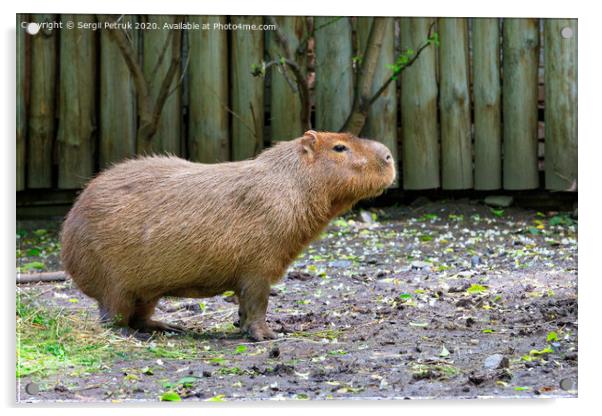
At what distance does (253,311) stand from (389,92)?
5.90ft

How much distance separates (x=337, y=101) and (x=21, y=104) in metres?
2.07

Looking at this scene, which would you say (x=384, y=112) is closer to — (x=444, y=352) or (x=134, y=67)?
(x=134, y=67)

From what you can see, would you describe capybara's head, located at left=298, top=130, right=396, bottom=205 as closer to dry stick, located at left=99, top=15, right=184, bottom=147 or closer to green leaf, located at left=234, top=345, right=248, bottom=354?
dry stick, located at left=99, top=15, right=184, bottom=147

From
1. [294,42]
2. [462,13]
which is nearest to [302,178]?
[294,42]

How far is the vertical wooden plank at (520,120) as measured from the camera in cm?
879

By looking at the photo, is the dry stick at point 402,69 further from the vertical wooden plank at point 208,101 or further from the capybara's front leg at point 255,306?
the capybara's front leg at point 255,306

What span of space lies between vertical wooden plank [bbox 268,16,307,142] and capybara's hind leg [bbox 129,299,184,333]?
134cm

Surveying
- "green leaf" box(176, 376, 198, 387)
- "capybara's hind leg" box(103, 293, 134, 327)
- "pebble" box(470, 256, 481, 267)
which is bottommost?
"green leaf" box(176, 376, 198, 387)

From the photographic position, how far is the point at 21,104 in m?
7.98

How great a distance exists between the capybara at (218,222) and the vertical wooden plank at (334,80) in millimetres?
600

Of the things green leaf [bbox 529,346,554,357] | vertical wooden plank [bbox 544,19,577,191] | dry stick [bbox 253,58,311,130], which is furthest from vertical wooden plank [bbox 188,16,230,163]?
green leaf [bbox 529,346,554,357]

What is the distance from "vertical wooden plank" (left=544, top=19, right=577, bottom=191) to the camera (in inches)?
322

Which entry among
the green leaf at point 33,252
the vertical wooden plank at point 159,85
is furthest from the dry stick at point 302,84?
the green leaf at point 33,252
